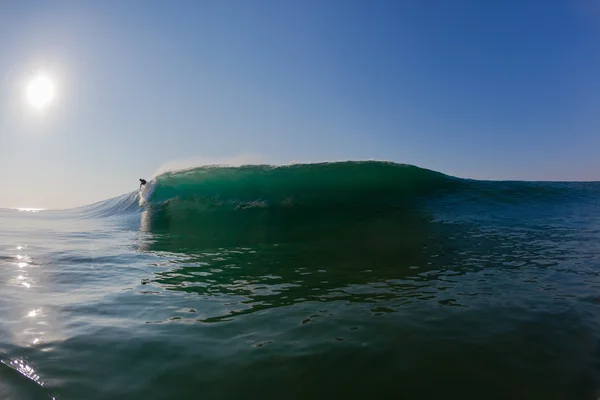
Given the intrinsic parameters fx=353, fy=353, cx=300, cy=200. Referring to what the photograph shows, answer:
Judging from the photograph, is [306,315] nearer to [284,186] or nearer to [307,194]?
[307,194]

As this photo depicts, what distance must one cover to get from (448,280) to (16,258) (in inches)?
269

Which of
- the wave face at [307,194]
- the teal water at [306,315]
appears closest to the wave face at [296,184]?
the wave face at [307,194]

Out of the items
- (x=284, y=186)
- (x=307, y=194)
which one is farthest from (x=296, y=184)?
(x=307, y=194)

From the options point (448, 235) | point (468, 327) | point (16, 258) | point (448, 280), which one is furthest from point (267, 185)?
point (468, 327)

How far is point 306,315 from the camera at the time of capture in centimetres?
327

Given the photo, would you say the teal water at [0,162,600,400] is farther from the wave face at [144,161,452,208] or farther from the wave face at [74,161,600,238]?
the wave face at [144,161,452,208]

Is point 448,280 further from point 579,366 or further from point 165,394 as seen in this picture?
point 165,394

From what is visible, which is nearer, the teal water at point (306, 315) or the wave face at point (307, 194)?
the teal water at point (306, 315)

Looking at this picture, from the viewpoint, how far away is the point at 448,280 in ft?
14.5

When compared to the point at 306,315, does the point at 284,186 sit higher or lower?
higher

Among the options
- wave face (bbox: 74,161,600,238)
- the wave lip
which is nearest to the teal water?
wave face (bbox: 74,161,600,238)

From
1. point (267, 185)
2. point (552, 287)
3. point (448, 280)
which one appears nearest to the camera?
point (552, 287)

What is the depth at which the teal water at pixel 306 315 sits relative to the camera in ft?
7.27

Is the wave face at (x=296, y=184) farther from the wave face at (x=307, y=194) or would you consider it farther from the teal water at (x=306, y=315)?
the teal water at (x=306, y=315)
